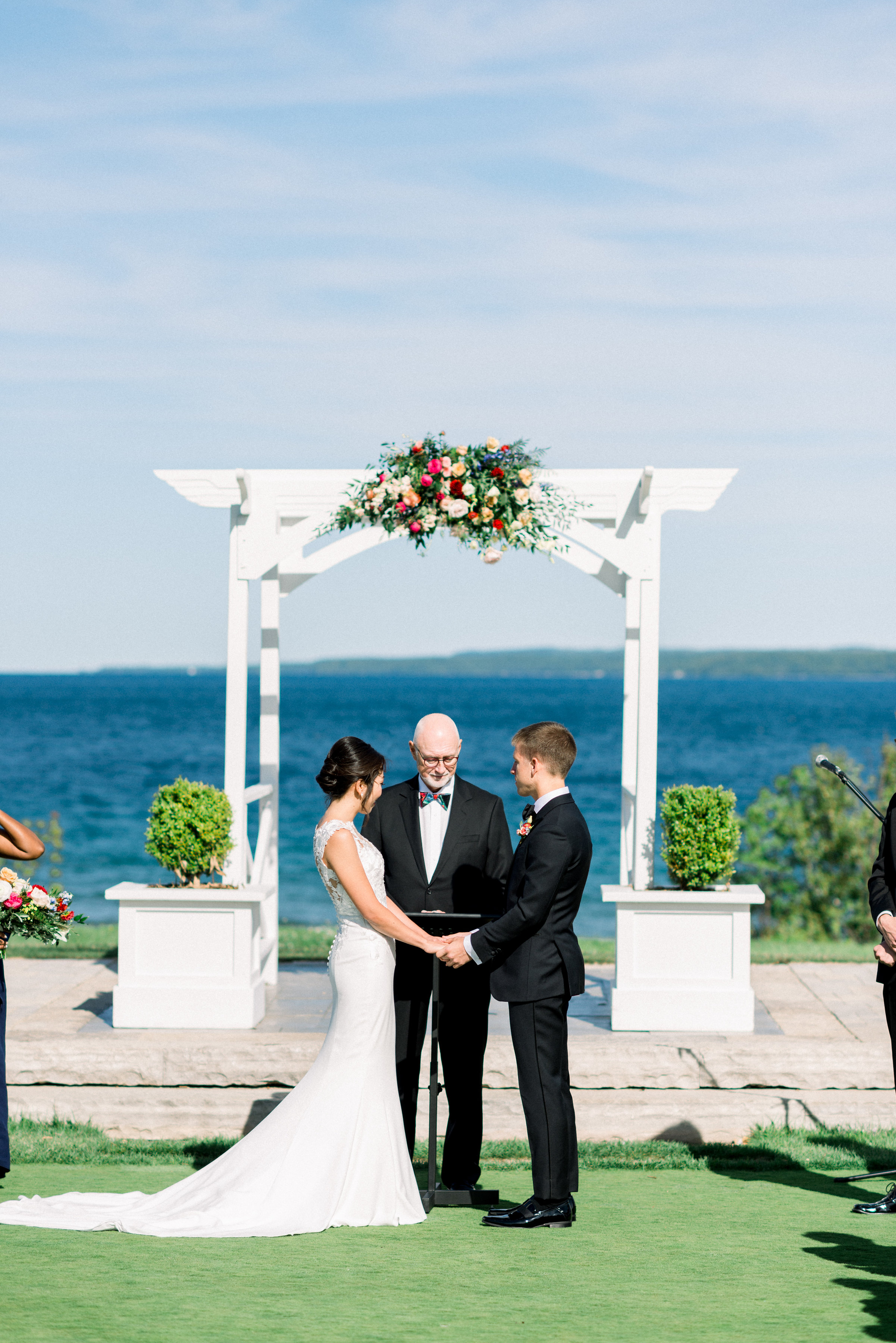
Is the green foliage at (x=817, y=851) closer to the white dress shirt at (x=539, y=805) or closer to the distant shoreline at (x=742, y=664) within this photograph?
the white dress shirt at (x=539, y=805)

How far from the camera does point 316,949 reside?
1034 centimetres

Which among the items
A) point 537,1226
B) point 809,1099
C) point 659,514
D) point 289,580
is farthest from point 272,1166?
point 289,580

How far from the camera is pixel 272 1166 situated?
196 inches

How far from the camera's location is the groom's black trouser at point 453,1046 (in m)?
5.45

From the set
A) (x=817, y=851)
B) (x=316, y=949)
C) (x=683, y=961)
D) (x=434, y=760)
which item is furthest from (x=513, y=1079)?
(x=817, y=851)

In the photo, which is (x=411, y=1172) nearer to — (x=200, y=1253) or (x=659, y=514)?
(x=200, y=1253)

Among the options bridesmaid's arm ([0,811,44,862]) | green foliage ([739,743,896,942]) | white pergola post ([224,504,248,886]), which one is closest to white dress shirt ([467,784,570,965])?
bridesmaid's arm ([0,811,44,862])

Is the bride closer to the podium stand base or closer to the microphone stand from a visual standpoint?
the podium stand base

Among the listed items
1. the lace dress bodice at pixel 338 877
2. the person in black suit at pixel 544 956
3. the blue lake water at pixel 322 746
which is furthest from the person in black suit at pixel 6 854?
the blue lake water at pixel 322 746

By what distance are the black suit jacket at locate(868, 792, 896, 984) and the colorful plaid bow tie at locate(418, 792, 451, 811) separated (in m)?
1.60

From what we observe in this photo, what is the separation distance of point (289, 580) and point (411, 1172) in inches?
193

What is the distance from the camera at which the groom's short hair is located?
4918 millimetres

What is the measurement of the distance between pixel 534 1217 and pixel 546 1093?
1.45ft

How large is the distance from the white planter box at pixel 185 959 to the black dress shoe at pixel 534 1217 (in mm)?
2716
